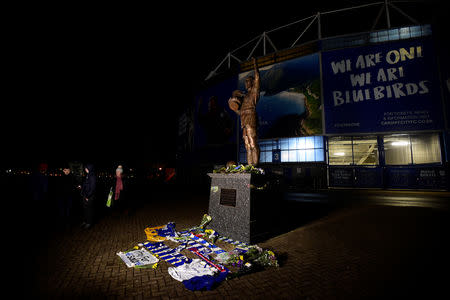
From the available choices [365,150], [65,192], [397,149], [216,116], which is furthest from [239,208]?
[216,116]

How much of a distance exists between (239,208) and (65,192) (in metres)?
6.65

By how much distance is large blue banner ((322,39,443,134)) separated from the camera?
Answer: 43.9ft

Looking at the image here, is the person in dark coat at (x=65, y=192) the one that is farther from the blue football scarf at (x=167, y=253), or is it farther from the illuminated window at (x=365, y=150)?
the illuminated window at (x=365, y=150)

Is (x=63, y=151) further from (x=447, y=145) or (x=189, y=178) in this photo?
(x=447, y=145)

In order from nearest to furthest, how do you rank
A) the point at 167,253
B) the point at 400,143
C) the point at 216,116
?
the point at 167,253 < the point at 400,143 < the point at 216,116

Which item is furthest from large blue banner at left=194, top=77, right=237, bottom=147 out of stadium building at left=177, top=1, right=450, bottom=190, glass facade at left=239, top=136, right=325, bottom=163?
glass facade at left=239, top=136, right=325, bottom=163

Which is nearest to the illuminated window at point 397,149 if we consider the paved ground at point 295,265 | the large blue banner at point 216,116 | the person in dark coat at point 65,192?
the paved ground at point 295,265

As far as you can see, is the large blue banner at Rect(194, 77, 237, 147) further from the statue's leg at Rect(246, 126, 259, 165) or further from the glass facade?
the statue's leg at Rect(246, 126, 259, 165)

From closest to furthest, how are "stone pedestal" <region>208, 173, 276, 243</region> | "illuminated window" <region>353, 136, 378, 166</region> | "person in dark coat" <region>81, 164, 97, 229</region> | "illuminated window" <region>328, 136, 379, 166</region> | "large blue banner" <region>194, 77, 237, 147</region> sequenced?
1. "stone pedestal" <region>208, 173, 276, 243</region>
2. "person in dark coat" <region>81, 164, 97, 229</region>
3. "illuminated window" <region>353, 136, 378, 166</region>
4. "illuminated window" <region>328, 136, 379, 166</region>
5. "large blue banner" <region>194, 77, 237, 147</region>

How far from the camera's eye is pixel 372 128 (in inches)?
560

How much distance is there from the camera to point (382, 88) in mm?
14398

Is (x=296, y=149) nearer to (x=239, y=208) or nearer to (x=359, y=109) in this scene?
(x=359, y=109)

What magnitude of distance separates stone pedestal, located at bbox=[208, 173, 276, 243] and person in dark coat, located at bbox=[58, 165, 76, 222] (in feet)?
18.1

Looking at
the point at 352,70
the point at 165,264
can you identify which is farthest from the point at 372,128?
the point at 165,264
